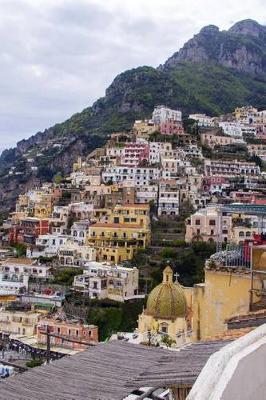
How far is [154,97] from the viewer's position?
94562 mm

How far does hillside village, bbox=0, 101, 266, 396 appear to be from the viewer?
3784 cm

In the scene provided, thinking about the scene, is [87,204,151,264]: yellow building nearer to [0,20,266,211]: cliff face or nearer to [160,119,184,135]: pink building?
[160,119,184,135]: pink building

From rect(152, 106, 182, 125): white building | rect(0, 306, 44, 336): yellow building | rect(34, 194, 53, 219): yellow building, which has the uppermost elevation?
rect(152, 106, 182, 125): white building

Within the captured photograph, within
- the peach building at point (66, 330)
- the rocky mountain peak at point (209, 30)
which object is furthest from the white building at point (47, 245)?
the rocky mountain peak at point (209, 30)

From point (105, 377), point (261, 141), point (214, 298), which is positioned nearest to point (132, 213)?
→ point (261, 141)

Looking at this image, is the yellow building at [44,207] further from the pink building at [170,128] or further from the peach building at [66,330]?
the peach building at [66,330]

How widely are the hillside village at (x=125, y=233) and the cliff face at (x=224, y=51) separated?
2222 inches

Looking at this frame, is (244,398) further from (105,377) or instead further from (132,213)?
(132,213)

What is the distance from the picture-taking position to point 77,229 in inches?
2073

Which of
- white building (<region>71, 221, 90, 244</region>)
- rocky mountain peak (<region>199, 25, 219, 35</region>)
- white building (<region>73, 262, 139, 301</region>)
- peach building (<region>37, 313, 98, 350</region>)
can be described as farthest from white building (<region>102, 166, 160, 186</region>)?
rocky mountain peak (<region>199, 25, 219, 35</region>)

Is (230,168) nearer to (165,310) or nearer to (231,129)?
(231,129)

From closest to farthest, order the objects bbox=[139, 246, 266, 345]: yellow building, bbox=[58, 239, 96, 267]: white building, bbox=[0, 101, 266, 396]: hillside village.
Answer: bbox=[139, 246, 266, 345]: yellow building < bbox=[0, 101, 266, 396]: hillside village < bbox=[58, 239, 96, 267]: white building

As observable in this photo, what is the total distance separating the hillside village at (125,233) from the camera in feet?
124

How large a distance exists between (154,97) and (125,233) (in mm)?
47354
